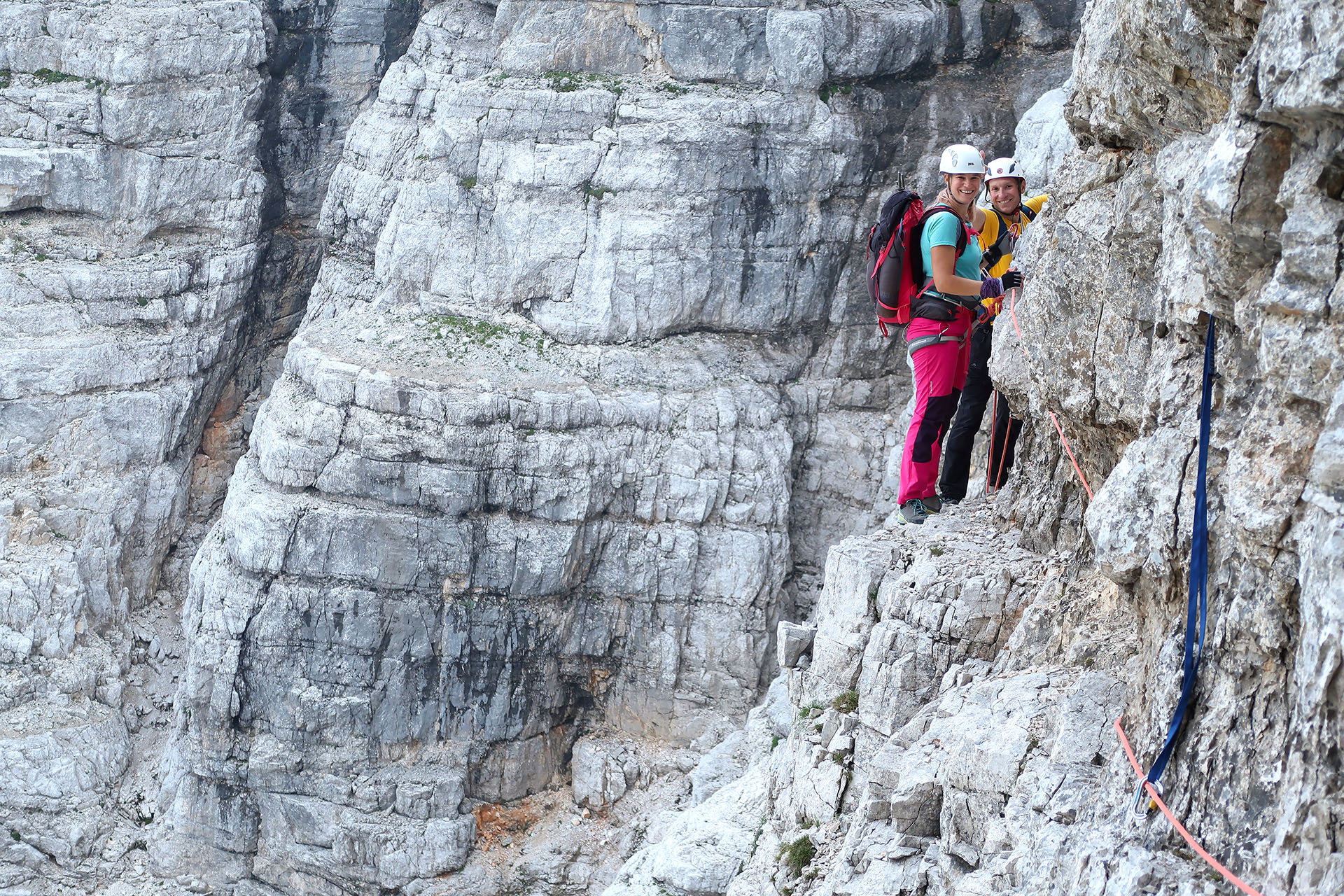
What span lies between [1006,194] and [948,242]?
1878 mm

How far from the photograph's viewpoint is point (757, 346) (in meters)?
25.8

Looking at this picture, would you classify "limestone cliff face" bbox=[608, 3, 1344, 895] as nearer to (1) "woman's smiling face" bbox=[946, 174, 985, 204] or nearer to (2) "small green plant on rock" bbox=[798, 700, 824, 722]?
(2) "small green plant on rock" bbox=[798, 700, 824, 722]

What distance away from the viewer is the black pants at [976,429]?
11.5 m

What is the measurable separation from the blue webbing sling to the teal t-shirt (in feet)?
14.8

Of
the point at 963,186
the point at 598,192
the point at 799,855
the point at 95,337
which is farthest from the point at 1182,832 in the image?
the point at 95,337

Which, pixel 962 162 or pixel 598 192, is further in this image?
pixel 598 192

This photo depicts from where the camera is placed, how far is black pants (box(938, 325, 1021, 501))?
37.6 ft

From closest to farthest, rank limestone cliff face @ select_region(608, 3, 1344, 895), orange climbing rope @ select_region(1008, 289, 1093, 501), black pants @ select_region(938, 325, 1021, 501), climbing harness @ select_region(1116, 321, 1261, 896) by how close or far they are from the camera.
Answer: limestone cliff face @ select_region(608, 3, 1344, 895)
climbing harness @ select_region(1116, 321, 1261, 896)
orange climbing rope @ select_region(1008, 289, 1093, 501)
black pants @ select_region(938, 325, 1021, 501)

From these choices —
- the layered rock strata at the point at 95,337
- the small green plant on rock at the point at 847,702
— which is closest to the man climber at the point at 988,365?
the small green plant on rock at the point at 847,702

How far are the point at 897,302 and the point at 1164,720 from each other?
5.50 meters

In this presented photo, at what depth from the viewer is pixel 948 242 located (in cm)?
1031

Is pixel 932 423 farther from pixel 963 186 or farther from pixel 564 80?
pixel 564 80

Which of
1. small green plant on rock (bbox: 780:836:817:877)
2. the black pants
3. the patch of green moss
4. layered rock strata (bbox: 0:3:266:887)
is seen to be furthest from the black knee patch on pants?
layered rock strata (bbox: 0:3:266:887)

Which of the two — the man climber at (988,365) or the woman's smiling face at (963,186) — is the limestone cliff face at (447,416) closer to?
the man climber at (988,365)
